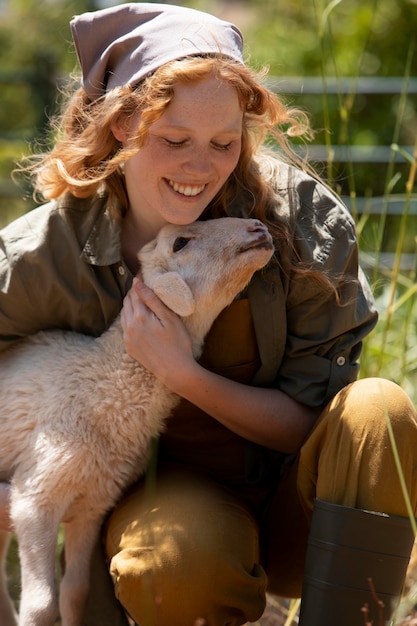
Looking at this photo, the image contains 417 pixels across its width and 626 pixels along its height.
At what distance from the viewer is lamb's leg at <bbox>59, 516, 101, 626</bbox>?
9.45ft

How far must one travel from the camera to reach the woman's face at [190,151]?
2.73m

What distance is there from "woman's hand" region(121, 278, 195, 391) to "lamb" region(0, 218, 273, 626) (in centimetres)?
4

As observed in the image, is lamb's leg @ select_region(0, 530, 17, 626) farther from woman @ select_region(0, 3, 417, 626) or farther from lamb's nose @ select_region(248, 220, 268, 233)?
lamb's nose @ select_region(248, 220, 268, 233)

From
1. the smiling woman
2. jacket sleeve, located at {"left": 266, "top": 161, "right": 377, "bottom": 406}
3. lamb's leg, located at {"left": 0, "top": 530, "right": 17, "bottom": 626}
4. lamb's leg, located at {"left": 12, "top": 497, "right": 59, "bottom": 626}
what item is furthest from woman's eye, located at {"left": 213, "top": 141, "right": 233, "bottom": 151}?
lamb's leg, located at {"left": 0, "top": 530, "right": 17, "bottom": 626}

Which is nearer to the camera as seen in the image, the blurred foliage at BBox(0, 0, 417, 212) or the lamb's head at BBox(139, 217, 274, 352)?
the lamb's head at BBox(139, 217, 274, 352)

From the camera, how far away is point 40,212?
3.11 metres

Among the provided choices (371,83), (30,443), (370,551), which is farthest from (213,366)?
(371,83)

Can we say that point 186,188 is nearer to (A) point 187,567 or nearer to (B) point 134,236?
(B) point 134,236

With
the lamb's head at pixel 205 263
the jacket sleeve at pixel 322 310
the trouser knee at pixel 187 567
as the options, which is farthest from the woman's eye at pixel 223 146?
the trouser knee at pixel 187 567

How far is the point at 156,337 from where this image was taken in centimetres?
284

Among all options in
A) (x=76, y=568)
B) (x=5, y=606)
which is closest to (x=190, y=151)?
(x=76, y=568)

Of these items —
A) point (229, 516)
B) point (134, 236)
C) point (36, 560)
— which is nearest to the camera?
point (36, 560)

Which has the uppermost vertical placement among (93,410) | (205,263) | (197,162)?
(197,162)

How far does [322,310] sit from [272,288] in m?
0.17
